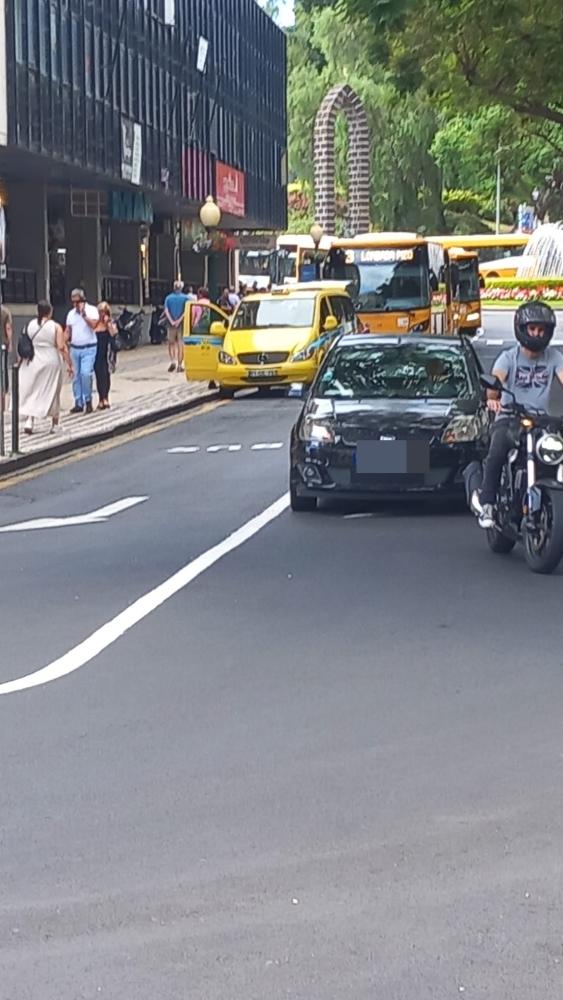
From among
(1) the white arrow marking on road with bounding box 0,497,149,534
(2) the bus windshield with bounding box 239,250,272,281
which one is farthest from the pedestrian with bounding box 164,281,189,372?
(2) the bus windshield with bounding box 239,250,272,281

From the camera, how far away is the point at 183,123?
49.5 metres

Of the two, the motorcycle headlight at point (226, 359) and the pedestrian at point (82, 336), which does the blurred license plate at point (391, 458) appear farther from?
the motorcycle headlight at point (226, 359)

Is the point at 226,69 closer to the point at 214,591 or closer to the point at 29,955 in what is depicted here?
the point at 214,591

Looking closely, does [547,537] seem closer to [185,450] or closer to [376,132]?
[185,450]

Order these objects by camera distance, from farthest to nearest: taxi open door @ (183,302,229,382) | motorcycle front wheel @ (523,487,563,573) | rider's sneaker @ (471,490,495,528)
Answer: taxi open door @ (183,302,229,382)
rider's sneaker @ (471,490,495,528)
motorcycle front wheel @ (523,487,563,573)

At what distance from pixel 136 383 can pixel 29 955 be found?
2944 centimetres

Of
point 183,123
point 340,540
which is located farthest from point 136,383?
point 340,540

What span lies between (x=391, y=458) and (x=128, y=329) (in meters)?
32.1

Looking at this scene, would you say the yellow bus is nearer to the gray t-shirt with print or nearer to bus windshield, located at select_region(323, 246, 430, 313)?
bus windshield, located at select_region(323, 246, 430, 313)

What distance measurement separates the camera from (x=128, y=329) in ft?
151

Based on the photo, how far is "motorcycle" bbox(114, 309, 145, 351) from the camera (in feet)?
150

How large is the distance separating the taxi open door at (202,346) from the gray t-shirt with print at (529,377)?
63.4ft

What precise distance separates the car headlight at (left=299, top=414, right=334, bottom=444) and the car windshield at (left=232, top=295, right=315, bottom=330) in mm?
16558

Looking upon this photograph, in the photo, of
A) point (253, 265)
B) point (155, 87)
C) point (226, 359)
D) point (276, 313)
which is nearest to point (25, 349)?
point (226, 359)
